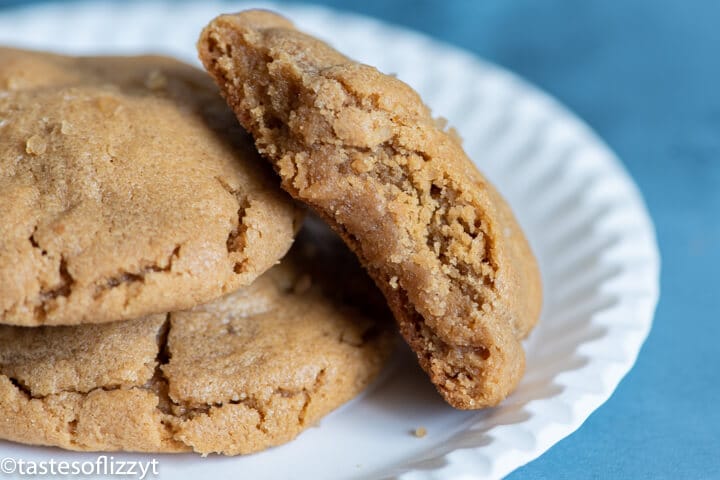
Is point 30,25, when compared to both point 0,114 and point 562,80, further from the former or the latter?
point 562,80

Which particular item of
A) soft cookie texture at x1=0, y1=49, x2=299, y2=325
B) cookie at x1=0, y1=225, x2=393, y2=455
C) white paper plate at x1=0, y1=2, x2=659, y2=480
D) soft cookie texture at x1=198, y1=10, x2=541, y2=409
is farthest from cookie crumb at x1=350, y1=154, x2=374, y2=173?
white paper plate at x1=0, y1=2, x2=659, y2=480

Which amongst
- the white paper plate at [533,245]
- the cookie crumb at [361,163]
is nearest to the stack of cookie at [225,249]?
the cookie crumb at [361,163]

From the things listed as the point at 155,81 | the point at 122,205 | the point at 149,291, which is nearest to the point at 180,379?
the point at 149,291

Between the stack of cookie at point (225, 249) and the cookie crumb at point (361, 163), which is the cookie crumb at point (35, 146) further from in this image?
the cookie crumb at point (361, 163)

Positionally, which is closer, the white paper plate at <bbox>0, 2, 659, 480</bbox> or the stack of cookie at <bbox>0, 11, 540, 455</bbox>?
the stack of cookie at <bbox>0, 11, 540, 455</bbox>

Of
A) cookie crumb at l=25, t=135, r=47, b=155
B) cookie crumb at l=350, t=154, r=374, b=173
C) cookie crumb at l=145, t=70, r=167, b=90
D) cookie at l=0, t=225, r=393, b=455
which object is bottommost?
cookie at l=0, t=225, r=393, b=455

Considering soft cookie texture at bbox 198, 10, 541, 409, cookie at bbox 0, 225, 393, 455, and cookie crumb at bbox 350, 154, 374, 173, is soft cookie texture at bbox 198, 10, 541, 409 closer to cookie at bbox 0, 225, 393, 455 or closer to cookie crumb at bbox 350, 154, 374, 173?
cookie crumb at bbox 350, 154, 374, 173

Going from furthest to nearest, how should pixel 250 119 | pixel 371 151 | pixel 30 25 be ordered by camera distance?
pixel 30 25 → pixel 250 119 → pixel 371 151

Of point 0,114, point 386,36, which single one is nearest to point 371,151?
point 0,114
